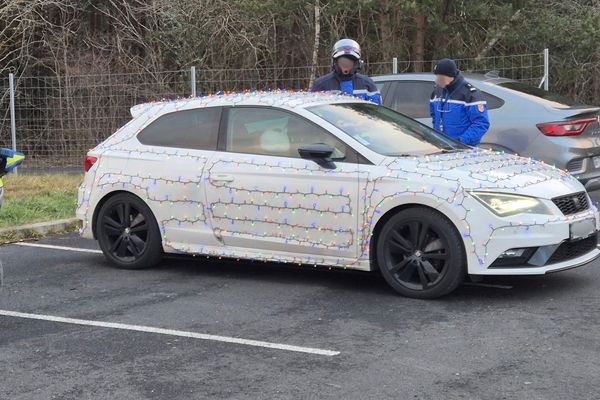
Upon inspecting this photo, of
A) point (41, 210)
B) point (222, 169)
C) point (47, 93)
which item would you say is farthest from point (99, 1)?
point (222, 169)

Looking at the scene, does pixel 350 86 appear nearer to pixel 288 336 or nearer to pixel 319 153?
pixel 319 153

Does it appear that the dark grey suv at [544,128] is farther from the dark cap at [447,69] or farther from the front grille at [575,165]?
the dark cap at [447,69]

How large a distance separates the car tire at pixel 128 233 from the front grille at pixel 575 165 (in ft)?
14.7

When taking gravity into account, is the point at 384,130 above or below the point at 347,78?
below

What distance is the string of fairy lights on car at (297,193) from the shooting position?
6387 mm

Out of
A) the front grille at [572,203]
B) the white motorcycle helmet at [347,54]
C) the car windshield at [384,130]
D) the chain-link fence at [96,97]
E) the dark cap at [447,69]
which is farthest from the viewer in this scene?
the chain-link fence at [96,97]

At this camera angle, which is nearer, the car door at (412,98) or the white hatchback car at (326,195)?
the white hatchback car at (326,195)

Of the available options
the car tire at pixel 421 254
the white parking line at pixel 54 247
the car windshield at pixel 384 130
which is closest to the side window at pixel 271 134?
the car windshield at pixel 384 130

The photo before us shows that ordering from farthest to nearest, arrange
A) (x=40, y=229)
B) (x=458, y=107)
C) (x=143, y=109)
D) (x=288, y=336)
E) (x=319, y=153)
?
1. (x=40, y=229)
2. (x=458, y=107)
3. (x=143, y=109)
4. (x=319, y=153)
5. (x=288, y=336)

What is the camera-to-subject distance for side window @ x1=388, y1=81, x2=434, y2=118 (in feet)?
33.9

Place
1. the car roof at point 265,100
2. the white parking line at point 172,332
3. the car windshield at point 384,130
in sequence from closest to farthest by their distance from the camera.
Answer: the white parking line at point 172,332, the car windshield at point 384,130, the car roof at point 265,100

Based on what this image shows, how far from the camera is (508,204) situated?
6.30 meters

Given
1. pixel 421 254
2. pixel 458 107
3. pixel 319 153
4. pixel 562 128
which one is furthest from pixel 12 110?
pixel 421 254

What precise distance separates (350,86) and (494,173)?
283cm
